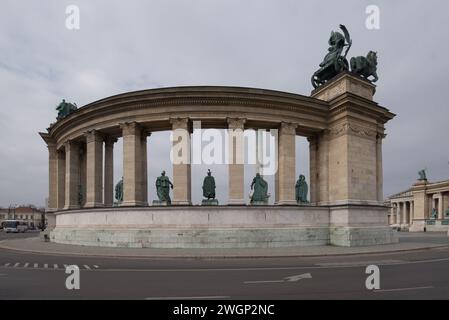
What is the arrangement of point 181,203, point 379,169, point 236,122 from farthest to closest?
point 379,169, point 236,122, point 181,203

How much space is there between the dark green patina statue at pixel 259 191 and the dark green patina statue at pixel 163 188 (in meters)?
6.38

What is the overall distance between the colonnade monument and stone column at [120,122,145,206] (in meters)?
0.08

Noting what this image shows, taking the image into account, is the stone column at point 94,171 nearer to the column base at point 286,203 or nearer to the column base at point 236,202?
the column base at point 236,202

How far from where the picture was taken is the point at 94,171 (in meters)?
30.1

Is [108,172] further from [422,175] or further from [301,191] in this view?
[422,175]

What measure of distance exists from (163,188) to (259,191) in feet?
24.1

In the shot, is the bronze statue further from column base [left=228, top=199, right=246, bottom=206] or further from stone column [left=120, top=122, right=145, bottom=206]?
stone column [left=120, top=122, right=145, bottom=206]

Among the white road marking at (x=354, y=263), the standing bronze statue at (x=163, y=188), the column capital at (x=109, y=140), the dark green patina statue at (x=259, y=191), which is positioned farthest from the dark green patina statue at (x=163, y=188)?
the white road marking at (x=354, y=263)

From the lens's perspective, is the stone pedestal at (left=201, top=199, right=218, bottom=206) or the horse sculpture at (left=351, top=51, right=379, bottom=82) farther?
the horse sculpture at (left=351, top=51, right=379, bottom=82)

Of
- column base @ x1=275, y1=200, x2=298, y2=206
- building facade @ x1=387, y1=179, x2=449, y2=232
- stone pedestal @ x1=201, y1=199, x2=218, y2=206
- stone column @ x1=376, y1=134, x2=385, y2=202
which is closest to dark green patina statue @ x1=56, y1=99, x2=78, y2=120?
stone pedestal @ x1=201, y1=199, x2=218, y2=206

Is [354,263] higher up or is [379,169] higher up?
[379,169]

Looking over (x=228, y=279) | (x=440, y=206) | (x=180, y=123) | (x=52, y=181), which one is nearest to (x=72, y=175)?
(x=52, y=181)

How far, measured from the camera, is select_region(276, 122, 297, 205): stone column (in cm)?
2742

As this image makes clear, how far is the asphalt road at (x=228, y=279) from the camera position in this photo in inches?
412
